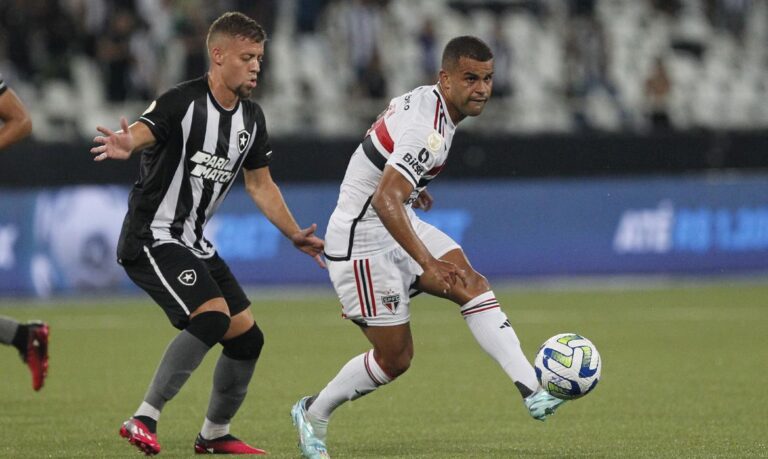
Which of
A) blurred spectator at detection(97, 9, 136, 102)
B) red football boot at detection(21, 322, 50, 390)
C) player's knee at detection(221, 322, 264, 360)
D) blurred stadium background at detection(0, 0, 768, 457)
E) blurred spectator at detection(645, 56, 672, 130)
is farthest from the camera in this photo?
blurred spectator at detection(645, 56, 672, 130)

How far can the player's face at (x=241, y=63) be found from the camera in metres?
6.90

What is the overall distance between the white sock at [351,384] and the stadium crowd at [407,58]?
40.4 feet

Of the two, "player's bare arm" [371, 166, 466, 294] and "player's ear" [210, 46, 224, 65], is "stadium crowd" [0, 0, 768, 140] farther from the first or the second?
"player's bare arm" [371, 166, 466, 294]

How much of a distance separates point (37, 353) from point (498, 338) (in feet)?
10.2

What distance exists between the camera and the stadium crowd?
1939 centimetres

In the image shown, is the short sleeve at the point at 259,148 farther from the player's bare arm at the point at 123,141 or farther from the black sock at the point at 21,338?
the black sock at the point at 21,338

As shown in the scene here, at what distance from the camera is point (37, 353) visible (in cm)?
841

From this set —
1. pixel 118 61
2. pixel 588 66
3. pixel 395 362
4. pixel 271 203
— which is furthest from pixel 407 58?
pixel 395 362

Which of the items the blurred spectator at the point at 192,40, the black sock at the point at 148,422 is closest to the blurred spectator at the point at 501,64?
the blurred spectator at the point at 192,40

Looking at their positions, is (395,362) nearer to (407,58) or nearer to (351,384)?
(351,384)

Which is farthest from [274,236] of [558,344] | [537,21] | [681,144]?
[558,344]

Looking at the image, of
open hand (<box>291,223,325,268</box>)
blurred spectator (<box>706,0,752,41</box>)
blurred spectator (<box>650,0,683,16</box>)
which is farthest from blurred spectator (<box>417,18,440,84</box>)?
open hand (<box>291,223,325,268</box>)

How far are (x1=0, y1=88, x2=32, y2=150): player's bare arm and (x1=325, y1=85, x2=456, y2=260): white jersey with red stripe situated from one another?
174 centimetres

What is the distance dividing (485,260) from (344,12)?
4991 millimetres
